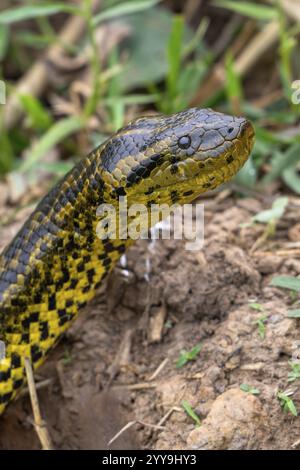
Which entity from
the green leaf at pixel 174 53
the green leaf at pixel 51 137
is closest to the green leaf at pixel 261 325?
the green leaf at pixel 51 137

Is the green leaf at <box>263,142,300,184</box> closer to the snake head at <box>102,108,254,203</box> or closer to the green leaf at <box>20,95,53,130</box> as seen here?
the snake head at <box>102,108,254,203</box>

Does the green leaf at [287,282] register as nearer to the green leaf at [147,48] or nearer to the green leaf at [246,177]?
the green leaf at [246,177]

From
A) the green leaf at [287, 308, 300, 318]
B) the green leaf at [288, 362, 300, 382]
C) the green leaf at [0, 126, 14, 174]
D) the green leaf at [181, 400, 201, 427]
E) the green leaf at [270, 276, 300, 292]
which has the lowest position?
the green leaf at [181, 400, 201, 427]

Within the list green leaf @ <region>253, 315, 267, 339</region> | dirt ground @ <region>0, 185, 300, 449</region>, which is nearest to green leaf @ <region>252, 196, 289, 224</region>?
dirt ground @ <region>0, 185, 300, 449</region>

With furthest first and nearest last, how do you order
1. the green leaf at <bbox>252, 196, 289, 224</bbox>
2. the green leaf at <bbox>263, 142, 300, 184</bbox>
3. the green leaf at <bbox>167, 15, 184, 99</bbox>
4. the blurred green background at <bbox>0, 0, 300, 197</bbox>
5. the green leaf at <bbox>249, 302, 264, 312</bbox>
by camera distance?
the green leaf at <bbox>167, 15, 184, 99</bbox>, the blurred green background at <bbox>0, 0, 300, 197</bbox>, the green leaf at <bbox>263, 142, 300, 184</bbox>, the green leaf at <bbox>252, 196, 289, 224</bbox>, the green leaf at <bbox>249, 302, 264, 312</bbox>

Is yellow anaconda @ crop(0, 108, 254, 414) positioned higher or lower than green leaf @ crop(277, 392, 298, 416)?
higher
